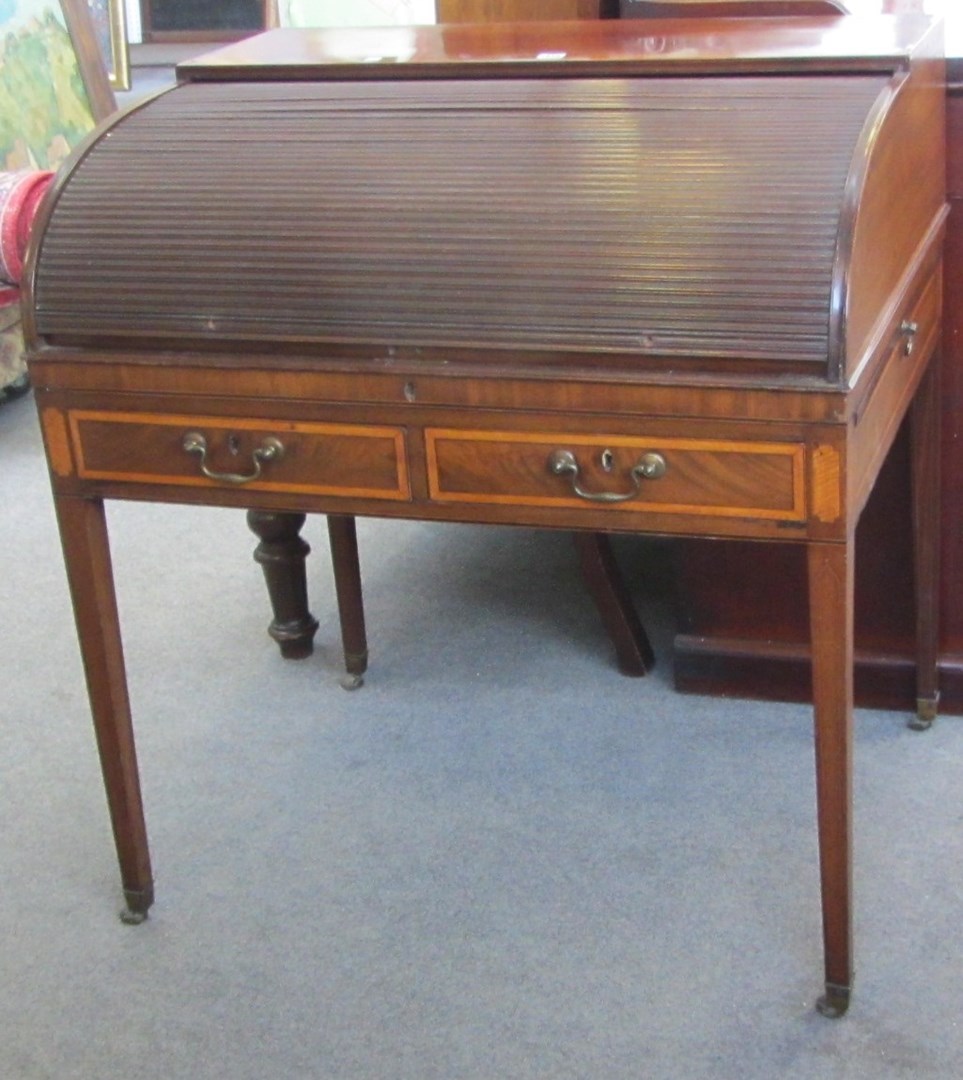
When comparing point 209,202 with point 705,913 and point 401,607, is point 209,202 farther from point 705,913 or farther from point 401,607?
point 401,607

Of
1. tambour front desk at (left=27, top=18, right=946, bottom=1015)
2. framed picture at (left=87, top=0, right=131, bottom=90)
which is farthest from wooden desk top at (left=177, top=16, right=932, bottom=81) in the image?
framed picture at (left=87, top=0, right=131, bottom=90)

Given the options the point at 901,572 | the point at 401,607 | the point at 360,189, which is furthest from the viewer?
the point at 401,607

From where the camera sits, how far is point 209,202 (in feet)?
5.53

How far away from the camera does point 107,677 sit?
6.18 feet

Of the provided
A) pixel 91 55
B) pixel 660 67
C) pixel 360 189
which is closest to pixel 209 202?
pixel 360 189

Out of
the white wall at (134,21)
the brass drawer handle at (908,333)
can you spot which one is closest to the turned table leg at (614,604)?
the brass drawer handle at (908,333)

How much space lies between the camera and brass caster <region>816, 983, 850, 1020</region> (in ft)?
5.73

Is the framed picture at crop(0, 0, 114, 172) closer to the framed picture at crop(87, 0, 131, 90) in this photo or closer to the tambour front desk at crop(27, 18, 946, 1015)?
the framed picture at crop(87, 0, 131, 90)

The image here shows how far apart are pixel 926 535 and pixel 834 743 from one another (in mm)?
662

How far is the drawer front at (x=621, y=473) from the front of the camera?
1.53 meters

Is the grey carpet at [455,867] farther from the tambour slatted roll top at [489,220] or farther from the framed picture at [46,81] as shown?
the framed picture at [46,81]

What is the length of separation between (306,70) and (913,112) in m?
0.73

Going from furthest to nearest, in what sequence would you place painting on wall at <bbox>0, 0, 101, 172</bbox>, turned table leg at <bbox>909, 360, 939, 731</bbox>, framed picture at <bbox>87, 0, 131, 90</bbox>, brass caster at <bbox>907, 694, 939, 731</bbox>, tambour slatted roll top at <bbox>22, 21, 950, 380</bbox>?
framed picture at <bbox>87, 0, 131, 90</bbox> < painting on wall at <bbox>0, 0, 101, 172</bbox> < brass caster at <bbox>907, 694, 939, 731</bbox> < turned table leg at <bbox>909, 360, 939, 731</bbox> < tambour slatted roll top at <bbox>22, 21, 950, 380</bbox>

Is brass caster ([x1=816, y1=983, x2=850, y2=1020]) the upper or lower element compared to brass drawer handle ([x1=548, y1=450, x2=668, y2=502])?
lower
